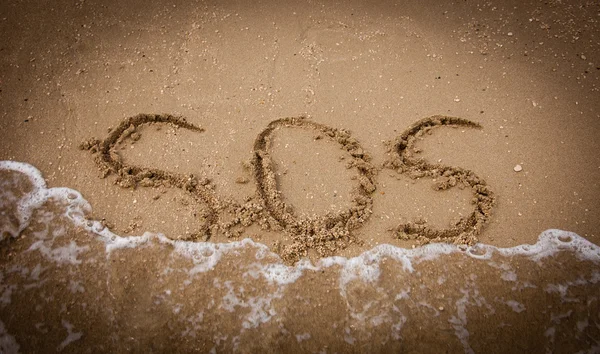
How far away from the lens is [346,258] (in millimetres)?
2451

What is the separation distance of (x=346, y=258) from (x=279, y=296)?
50 cm

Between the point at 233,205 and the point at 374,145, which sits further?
the point at 374,145

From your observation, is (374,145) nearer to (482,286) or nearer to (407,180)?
(407,180)

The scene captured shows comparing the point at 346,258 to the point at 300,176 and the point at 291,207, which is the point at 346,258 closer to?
the point at 291,207

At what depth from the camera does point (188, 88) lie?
10.5ft

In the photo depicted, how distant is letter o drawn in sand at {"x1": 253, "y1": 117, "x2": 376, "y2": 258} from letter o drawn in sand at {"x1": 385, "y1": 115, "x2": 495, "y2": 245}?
0.81 feet

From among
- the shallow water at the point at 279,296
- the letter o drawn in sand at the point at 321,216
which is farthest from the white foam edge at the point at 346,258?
the letter o drawn in sand at the point at 321,216

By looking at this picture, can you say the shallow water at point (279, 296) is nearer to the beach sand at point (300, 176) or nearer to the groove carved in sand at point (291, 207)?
the beach sand at point (300, 176)

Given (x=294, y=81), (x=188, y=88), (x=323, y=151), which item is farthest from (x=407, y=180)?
(x=188, y=88)

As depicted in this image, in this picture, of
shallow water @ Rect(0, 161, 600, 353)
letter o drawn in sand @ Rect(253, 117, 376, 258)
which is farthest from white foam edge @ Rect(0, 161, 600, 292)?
letter o drawn in sand @ Rect(253, 117, 376, 258)

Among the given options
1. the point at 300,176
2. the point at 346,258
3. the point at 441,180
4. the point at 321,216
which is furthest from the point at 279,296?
the point at 441,180

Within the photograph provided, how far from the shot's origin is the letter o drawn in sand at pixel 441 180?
2.54m

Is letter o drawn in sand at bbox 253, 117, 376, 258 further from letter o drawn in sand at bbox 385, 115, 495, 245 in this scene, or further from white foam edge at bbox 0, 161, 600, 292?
letter o drawn in sand at bbox 385, 115, 495, 245

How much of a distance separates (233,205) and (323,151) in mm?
815
